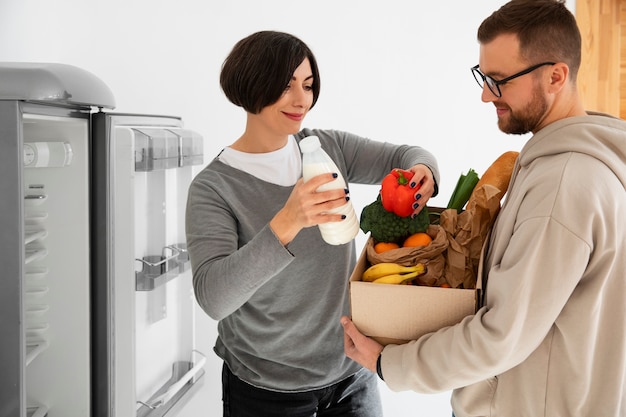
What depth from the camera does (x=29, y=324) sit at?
1903 mm

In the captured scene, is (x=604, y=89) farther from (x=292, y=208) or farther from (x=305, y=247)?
(x=292, y=208)

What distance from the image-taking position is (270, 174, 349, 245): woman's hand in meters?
1.35

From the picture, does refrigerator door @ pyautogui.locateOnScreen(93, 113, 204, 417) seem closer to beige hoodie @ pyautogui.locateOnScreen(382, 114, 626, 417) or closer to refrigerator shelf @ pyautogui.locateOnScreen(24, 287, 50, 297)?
refrigerator shelf @ pyautogui.locateOnScreen(24, 287, 50, 297)

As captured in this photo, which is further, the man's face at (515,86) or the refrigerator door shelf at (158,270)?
the refrigerator door shelf at (158,270)

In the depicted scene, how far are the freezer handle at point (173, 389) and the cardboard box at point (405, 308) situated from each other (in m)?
1.25

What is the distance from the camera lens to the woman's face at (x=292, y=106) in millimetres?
1632

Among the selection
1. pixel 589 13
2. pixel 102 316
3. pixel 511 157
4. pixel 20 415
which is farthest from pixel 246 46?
pixel 589 13

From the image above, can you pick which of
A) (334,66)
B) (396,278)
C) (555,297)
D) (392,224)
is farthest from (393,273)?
(334,66)

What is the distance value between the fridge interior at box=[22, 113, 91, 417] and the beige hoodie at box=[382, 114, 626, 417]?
3.21 feet

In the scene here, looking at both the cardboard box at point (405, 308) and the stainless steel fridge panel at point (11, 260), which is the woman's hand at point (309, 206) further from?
the stainless steel fridge panel at point (11, 260)

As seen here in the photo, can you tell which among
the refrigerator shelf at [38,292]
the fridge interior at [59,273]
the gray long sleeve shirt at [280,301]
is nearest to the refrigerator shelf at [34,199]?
the fridge interior at [59,273]

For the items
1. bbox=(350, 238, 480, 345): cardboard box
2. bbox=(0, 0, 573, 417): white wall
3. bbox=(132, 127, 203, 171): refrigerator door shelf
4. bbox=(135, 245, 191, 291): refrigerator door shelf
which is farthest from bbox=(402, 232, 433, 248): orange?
bbox=(0, 0, 573, 417): white wall

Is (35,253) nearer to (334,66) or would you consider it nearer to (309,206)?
(309,206)

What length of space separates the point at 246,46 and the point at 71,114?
0.49 metres
